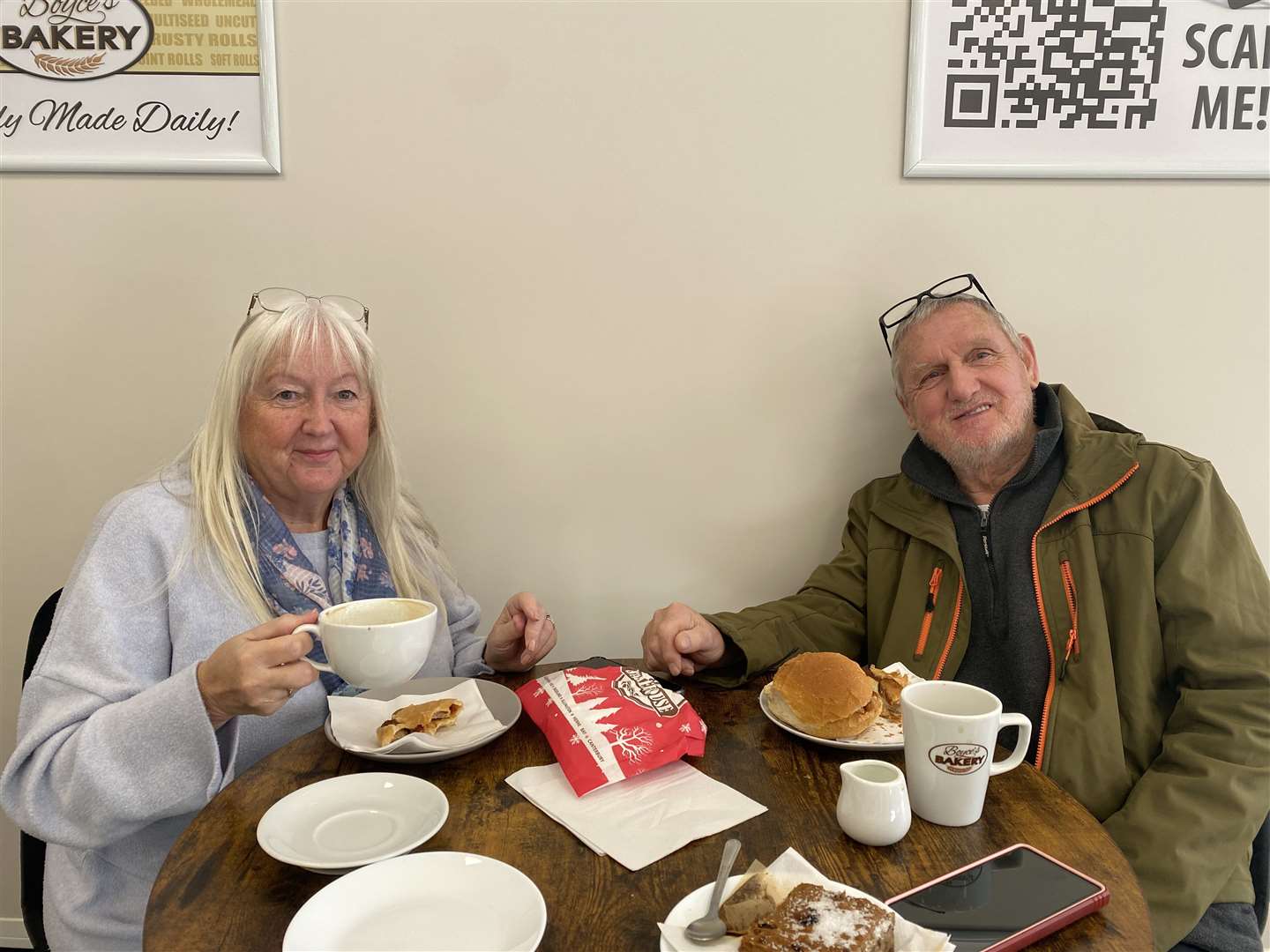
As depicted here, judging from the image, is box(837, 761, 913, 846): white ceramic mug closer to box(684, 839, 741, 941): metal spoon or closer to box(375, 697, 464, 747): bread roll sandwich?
box(684, 839, 741, 941): metal spoon

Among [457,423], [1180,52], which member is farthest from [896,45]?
[457,423]

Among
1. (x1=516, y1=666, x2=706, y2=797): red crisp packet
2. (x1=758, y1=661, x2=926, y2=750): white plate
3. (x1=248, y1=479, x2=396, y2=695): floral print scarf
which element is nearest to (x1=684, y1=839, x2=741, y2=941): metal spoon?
(x1=516, y1=666, x2=706, y2=797): red crisp packet

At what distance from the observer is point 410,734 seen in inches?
49.9

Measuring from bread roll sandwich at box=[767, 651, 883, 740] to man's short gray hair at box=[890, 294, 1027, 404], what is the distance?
787mm

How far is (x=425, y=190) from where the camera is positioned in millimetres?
1929

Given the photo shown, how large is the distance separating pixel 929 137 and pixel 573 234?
82 cm

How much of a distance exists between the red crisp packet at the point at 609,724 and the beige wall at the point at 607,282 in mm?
701

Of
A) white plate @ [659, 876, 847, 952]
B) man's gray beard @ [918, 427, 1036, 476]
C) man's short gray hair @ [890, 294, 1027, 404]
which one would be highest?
man's short gray hair @ [890, 294, 1027, 404]

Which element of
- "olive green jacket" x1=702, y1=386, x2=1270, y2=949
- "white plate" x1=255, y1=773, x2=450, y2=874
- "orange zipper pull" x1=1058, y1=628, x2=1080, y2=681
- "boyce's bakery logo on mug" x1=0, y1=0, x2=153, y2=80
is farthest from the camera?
"boyce's bakery logo on mug" x1=0, y1=0, x2=153, y2=80

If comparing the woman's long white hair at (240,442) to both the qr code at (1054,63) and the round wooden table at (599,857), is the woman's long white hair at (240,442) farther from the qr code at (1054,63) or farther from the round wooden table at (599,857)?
the qr code at (1054,63)

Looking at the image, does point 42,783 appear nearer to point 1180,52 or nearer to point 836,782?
point 836,782

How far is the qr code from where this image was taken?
1.88 metres

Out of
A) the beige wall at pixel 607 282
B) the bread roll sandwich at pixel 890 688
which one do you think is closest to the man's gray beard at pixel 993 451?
the beige wall at pixel 607 282

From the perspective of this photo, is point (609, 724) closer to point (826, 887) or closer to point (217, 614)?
point (826, 887)
